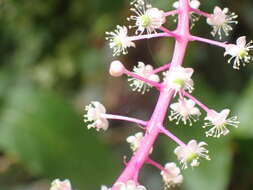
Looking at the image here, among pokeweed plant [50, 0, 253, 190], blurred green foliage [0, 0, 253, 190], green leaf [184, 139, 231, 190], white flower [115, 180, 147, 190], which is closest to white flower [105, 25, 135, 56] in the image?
pokeweed plant [50, 0, 253, 190]

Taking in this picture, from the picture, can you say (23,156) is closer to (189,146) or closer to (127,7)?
(127,7)

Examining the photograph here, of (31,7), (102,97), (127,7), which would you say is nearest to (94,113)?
(127,7)

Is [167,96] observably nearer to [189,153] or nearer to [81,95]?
[189,153]

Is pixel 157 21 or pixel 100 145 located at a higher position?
pixel 100 145

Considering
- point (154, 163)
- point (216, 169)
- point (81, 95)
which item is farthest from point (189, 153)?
point (81, 95)

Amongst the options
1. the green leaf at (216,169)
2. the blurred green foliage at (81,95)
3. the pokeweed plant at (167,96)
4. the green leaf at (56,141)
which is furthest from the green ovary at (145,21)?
the green leaf at (56,141)

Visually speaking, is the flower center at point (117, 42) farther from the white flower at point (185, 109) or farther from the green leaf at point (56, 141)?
the green leaf at point (56, 141)

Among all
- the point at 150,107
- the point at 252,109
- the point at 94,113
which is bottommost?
the point at 94,113
